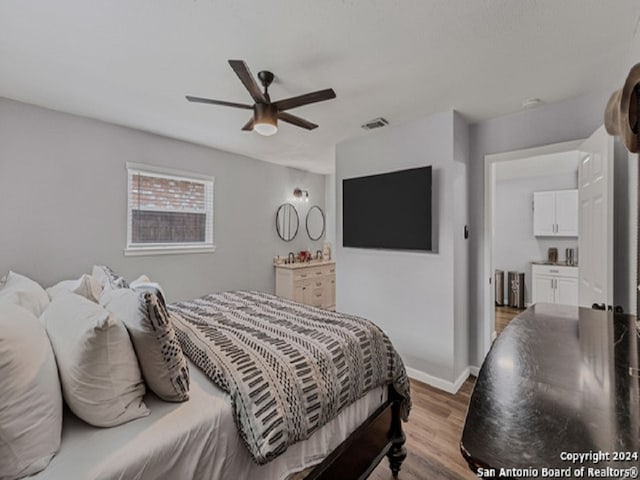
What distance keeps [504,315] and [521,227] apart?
1.89 m

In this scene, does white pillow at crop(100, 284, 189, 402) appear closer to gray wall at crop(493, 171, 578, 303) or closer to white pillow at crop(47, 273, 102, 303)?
white pillow at crop(47, 273, 102, 303)

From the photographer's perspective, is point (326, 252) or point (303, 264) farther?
point (326, 252)

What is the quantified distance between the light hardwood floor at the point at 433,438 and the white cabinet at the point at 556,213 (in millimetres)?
4007

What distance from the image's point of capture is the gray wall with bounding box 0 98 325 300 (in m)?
2.58

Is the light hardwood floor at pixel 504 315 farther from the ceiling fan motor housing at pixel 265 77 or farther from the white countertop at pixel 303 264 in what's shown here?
the ceiling fan motor housing at pixel 265 77

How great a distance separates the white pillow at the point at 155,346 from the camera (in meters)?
1.11

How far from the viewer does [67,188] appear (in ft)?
9.24

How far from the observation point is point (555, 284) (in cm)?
500

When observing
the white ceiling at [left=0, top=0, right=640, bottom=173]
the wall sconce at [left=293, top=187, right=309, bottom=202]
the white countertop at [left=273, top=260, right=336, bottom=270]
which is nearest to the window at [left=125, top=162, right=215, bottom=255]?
the white ceiling at [left=0, top=0, right=640, bottom=173]

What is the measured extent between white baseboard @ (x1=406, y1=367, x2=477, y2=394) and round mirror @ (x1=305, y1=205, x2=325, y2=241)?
10.2 ft

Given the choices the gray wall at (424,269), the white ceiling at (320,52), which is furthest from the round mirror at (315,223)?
the white ceiling at (320,52)

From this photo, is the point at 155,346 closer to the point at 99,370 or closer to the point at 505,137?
the point at 99,370

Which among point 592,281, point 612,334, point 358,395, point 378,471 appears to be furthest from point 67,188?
point 592,281

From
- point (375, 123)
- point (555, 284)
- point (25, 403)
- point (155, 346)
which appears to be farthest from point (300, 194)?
point (555, 284)
